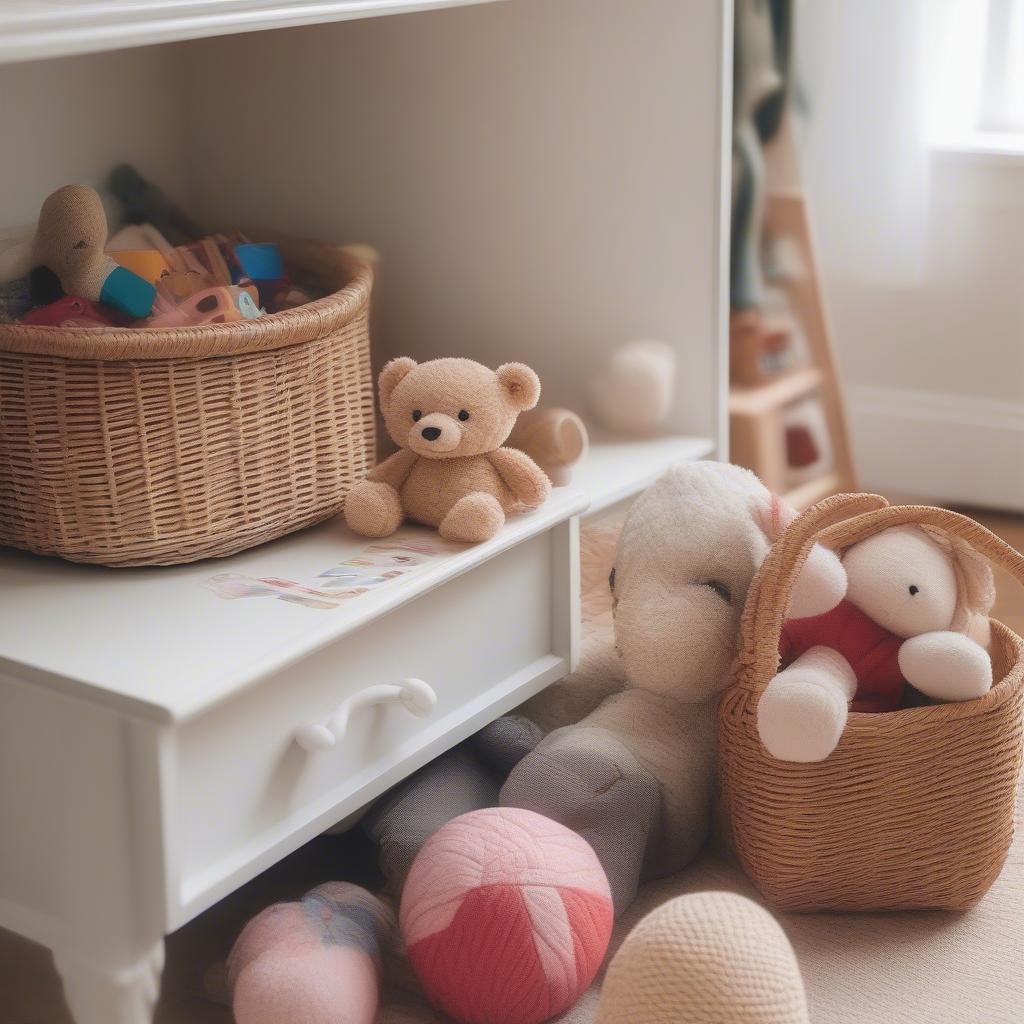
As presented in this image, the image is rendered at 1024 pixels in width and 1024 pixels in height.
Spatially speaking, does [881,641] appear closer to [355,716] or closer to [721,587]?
[721,587]

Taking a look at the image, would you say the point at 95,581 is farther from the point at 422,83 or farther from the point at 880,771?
the point at 422,83

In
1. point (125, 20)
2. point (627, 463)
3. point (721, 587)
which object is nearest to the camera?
point (125, 20)

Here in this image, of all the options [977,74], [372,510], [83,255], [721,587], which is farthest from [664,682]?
[977,74]

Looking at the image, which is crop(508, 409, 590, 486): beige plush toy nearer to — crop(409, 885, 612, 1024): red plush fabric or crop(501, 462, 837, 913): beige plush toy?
crop(501, 462, 837, 913): beige plush toy

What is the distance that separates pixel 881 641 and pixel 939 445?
1155 mm

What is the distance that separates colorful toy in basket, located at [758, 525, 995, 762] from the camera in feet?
3.67

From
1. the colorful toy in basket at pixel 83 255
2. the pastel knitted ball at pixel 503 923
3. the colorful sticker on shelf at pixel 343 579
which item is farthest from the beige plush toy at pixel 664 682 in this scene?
the colorful toy in basket at pixel 83 255

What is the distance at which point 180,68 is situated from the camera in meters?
1.78

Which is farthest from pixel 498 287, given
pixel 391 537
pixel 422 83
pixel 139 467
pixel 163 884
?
pixel 163 884

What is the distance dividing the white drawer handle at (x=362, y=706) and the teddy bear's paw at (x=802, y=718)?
269mm

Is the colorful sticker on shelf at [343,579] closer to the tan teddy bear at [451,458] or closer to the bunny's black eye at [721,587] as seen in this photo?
the tan teddy bear at [451,458]

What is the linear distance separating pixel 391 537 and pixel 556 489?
0.21m

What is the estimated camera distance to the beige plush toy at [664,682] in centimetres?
120

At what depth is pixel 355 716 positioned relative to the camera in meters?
1.12
